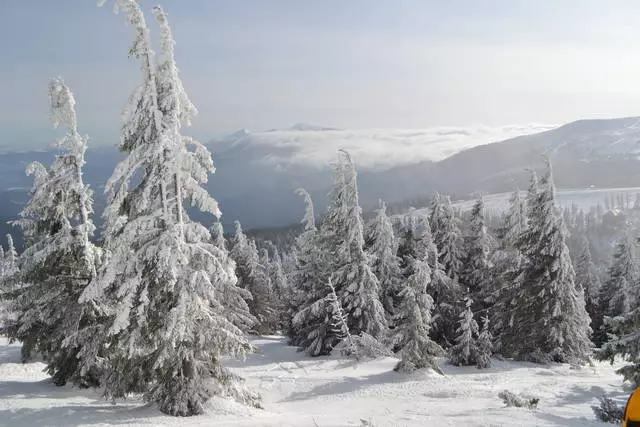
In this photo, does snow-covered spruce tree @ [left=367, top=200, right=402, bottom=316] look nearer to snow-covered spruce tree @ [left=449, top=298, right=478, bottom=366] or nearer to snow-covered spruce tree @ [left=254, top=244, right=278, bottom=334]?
snow-covered spruce tree @ [left=449, top=298, right=478, bottom=366]

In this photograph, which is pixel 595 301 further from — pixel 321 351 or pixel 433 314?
pixel 321 351

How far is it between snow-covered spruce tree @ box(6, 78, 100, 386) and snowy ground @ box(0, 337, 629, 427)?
157 centimetres

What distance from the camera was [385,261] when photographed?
36344 millimetres

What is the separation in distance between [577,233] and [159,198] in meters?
208

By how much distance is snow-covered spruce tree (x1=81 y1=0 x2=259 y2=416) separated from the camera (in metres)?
13.8

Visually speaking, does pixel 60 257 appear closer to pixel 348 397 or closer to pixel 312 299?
pixel 348 397

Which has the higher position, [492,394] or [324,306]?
[324,306]

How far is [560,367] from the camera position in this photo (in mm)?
28391

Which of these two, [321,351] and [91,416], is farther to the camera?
[321,351]

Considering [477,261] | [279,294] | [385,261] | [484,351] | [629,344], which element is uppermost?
[385,261]

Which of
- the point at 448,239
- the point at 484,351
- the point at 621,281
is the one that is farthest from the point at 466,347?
the point at 621,281

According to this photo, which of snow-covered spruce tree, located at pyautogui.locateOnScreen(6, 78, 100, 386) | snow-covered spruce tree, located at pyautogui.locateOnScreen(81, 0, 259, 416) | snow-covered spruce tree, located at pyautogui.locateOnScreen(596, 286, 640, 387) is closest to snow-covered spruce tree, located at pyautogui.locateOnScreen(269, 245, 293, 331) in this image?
snow-covered spruce tree, located at pyautogui.locateOnScreen(6, 78, 100, 386)

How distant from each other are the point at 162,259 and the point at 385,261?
81.6 ft

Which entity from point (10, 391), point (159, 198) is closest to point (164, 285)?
point (159, 198)
